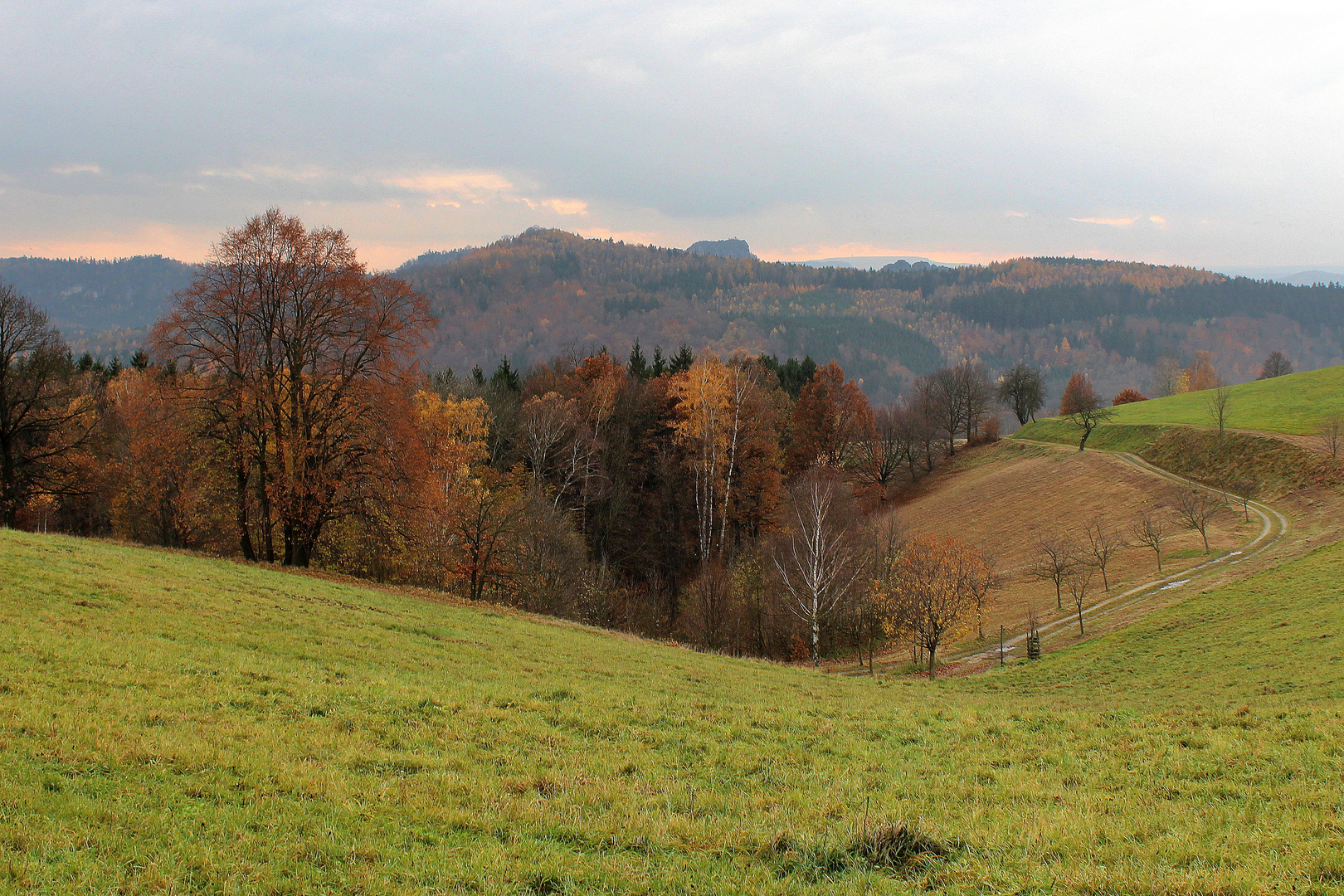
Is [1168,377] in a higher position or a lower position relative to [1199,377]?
lower

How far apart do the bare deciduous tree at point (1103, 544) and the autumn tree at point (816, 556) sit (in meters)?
14.4

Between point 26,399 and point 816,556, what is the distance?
1693 inches

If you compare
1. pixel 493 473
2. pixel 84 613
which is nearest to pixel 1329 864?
pixel 84 613

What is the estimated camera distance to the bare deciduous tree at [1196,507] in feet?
162

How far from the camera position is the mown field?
5.97m

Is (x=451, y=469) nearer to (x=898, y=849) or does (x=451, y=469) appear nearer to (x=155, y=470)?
(x=155, y=470)

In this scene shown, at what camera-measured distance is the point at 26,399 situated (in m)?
37.9

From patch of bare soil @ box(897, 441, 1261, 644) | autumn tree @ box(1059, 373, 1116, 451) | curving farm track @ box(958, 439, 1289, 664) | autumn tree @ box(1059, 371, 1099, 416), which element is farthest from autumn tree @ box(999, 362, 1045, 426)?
curving farm track @ box(958, 439, 1289, 664)

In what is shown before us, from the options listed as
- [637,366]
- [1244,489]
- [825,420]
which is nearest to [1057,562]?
[1244,489]

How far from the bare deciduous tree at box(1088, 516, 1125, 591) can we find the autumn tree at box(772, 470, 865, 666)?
14431mm

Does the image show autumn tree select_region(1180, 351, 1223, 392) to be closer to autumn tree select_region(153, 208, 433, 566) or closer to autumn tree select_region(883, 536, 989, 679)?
autumn tree select_region(883, 536, 989, 679)

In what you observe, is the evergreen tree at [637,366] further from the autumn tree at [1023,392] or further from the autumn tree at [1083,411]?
the autumn tree at [1023,392]

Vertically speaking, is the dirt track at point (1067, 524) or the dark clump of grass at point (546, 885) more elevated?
the dark clump of grass at point (546, 885)

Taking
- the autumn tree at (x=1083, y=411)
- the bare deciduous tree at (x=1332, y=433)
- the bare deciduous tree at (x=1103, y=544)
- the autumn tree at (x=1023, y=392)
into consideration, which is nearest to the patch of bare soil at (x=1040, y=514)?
the bare deciduous tree at (x=1103, y=544)
